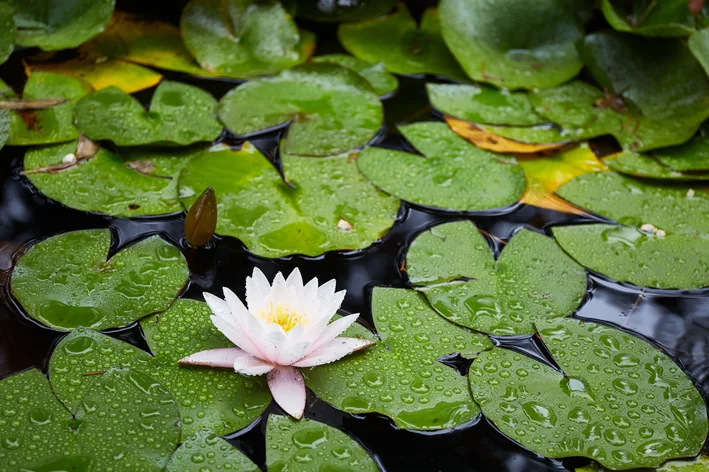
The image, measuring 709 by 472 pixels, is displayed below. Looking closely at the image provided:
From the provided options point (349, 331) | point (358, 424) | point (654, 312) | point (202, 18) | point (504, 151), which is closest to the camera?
point (358, 424)

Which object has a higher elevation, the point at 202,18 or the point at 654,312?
the point at 202,18

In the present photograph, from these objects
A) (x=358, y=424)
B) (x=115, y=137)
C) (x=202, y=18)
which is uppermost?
(x=202, y=18)

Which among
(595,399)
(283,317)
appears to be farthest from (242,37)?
(595,399)

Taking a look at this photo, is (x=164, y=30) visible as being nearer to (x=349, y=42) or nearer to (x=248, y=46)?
(x=248, y=46)

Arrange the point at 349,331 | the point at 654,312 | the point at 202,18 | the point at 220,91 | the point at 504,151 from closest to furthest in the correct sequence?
the point at 349,331 → the point at 654,312 → the point at 504,151 → the point at 220,91 → the point at 202,18

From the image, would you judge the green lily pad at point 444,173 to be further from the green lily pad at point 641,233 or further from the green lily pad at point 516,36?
the green lily pad at point 516,36

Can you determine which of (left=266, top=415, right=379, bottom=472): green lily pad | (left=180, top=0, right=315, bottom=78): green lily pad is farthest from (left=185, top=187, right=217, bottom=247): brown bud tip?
(left=180, top=0, right=315, bottom=78): green lily pad

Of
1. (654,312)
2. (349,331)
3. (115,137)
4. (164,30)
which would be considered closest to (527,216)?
(654,312)
